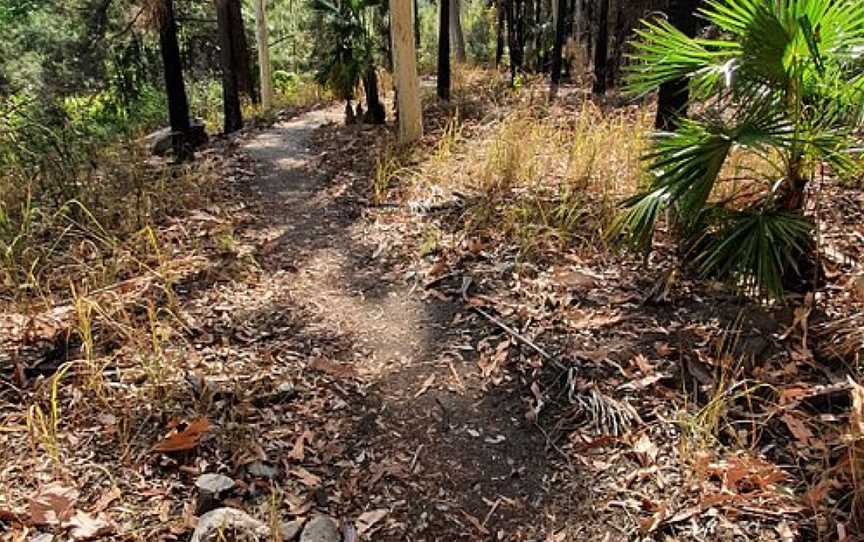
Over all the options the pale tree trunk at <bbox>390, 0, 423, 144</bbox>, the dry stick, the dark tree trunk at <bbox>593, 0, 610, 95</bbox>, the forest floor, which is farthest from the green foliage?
the dry stick

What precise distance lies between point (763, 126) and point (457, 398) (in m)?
2.07

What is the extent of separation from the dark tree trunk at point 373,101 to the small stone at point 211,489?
777 cm

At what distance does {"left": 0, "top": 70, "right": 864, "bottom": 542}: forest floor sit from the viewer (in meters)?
2.55

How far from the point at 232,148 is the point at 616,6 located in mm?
9583

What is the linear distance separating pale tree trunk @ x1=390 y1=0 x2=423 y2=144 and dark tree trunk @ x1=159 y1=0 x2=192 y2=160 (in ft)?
8.88

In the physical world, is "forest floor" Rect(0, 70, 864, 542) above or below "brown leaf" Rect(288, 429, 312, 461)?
above

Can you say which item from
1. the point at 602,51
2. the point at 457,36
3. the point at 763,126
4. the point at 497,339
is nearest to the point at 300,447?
the point at 497,339

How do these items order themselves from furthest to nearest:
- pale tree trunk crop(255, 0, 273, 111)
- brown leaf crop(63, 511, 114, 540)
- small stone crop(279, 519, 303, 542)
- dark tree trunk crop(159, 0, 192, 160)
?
pale tree trunk crop(255, 0, 273, 111)
dark tree trunk crop(159, 0, 192, 160)
small stone crop(279, 519, 303, 542)
brown leaf crop(63, 511, 114, 540)

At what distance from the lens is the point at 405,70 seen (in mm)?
7688

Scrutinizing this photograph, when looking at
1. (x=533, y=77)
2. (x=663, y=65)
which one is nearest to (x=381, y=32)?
(x=533, y=77)

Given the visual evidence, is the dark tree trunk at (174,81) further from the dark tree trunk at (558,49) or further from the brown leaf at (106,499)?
the dark tree trunk at (558,49)

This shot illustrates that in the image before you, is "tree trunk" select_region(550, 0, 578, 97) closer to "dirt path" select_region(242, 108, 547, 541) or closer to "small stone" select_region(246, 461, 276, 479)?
"dirt path" select_region(242, 108, 547, 541)

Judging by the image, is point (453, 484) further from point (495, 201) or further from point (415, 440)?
point (495, 201)

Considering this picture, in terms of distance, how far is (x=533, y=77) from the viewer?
14367 millimetres
